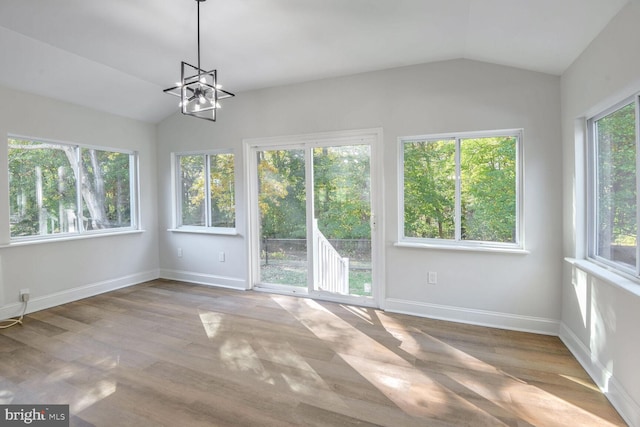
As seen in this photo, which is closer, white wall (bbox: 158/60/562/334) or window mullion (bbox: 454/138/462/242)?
white wall (bbox: 158/60/562/334)

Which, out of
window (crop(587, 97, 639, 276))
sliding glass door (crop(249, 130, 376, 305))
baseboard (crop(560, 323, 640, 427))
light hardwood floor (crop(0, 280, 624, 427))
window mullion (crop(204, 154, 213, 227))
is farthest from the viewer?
window mullion (crop(204, 154, 213, 227))

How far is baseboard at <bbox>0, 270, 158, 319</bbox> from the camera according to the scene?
11.5 ft

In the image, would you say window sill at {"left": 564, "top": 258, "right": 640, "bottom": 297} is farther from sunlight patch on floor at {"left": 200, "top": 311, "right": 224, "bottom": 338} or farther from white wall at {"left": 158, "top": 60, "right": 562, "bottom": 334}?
sunlight patch on floor at {"left": 200, "top": 311, "right": 224, "bottom": 338}

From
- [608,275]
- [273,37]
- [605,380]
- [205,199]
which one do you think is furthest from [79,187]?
[605,380]

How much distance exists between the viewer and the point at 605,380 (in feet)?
6.91

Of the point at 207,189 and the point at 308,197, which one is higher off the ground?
the point at 207,189

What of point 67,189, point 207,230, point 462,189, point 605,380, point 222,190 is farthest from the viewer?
point 207,230

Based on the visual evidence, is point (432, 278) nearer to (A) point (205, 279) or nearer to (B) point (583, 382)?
(B) point (583, 382)

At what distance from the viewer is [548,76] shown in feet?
9.61

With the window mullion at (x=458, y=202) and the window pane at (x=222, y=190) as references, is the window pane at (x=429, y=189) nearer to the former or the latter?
the window mullion at (x=458, y=202)

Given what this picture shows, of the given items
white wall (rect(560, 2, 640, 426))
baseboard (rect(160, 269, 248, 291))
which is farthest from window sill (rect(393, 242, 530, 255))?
baseboard (rect(160, 269, 248, 291))

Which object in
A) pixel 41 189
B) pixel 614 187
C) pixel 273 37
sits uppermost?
pixel 273 37

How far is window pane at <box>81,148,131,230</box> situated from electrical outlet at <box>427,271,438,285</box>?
444 cm

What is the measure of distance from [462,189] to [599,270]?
1367 millimetres
